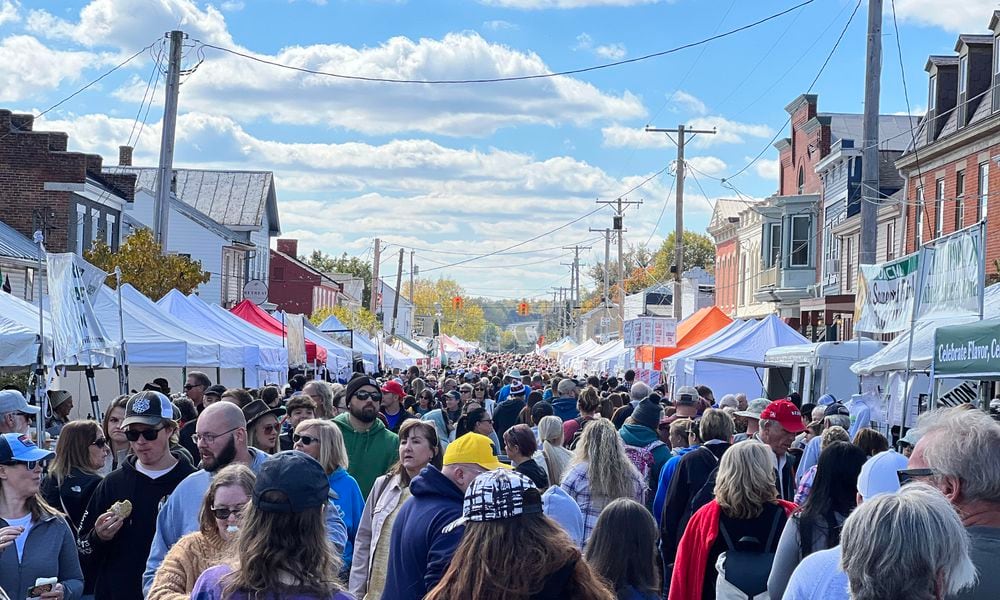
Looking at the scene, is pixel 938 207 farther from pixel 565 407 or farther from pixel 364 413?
pixel 364 413

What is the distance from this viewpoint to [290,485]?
12.0 ft

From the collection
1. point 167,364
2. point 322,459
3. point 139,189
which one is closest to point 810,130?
point 139,189

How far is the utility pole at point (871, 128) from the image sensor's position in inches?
765

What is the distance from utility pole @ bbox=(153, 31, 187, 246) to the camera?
23.0 metres

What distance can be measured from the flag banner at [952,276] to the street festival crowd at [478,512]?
2694mm

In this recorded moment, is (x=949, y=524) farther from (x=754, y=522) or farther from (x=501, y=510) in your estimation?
(x=754, y=522)

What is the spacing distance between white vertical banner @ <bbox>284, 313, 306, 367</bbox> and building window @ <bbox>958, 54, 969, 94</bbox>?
1777cm

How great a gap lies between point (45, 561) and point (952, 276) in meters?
9.42

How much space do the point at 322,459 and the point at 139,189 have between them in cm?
4146

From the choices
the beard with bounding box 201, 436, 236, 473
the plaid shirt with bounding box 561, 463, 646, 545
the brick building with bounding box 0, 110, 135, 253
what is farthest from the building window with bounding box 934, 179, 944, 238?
the beard with bounding box 201, 436, 236, 473

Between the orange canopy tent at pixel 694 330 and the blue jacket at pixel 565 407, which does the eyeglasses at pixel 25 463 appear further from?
the orange canopy tent at pixel 694 330

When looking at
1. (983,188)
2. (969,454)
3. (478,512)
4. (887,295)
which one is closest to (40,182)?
(983,188)

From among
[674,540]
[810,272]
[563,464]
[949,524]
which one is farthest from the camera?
[810,272]

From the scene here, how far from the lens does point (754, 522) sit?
609cm
